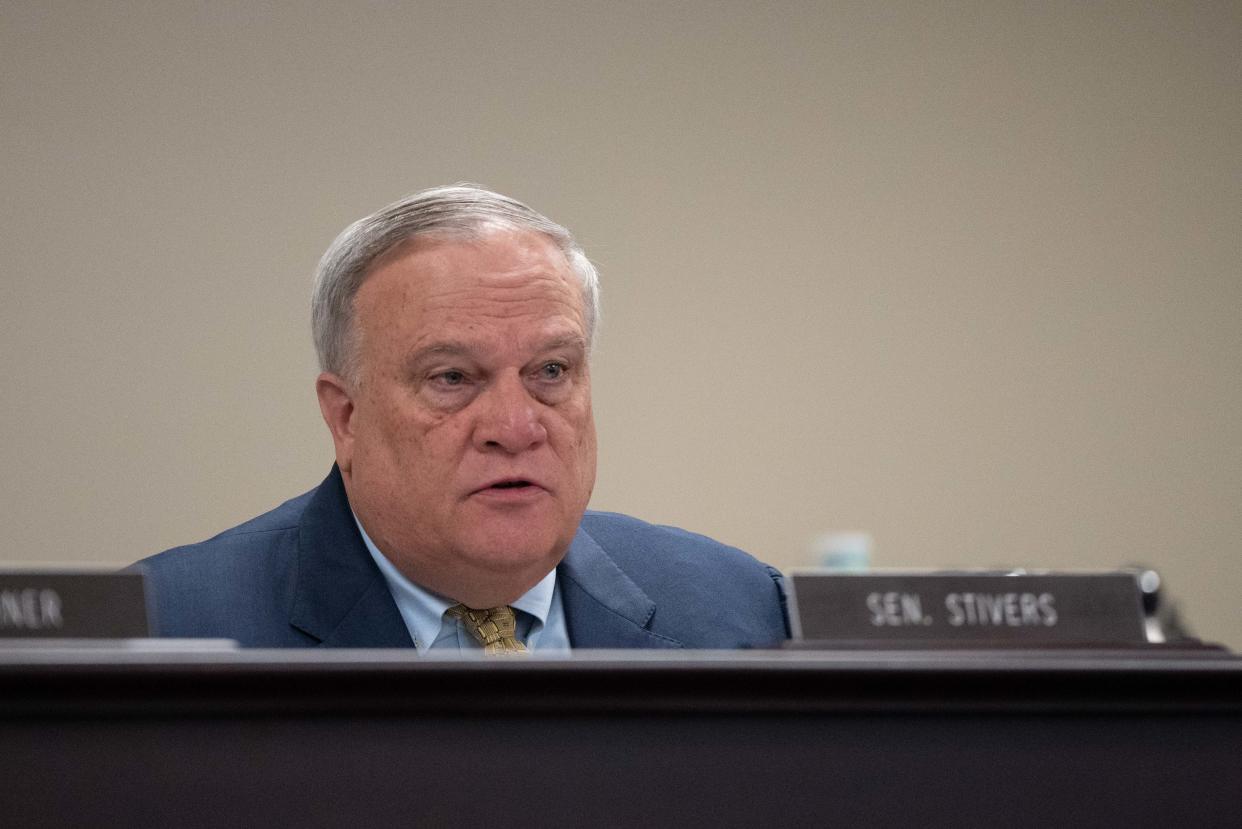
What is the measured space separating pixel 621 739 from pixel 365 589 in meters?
0.76

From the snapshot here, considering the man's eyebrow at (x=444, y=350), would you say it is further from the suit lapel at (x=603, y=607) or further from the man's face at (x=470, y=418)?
the suit lapel at (x=603, y=607)

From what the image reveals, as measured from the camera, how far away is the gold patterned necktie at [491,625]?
143 cm

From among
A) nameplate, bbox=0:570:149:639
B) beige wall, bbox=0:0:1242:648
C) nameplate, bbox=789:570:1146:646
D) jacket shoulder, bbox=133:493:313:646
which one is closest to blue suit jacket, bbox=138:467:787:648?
jacket shoulder, bbox=133:493:313:646

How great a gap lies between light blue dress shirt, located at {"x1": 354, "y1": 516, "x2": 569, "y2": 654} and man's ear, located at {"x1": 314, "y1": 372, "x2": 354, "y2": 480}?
73 mm

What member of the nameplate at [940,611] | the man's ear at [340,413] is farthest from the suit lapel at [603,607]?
the nameplate at [940,611]

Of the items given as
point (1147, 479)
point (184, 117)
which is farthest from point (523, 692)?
point (1147, 479)

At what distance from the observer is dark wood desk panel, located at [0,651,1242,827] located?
2.21ft

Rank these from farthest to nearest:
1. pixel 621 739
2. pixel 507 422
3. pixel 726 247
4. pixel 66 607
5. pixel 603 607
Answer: pixel 726 247, pixel 603 607, pixel 507 422, pixel 66 607, pixel 621 739

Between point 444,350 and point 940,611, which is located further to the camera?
point 444,350

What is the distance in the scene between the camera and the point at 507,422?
1.37 metres

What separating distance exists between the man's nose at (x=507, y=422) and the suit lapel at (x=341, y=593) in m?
0.20

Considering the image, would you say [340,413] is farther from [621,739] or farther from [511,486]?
[621,739]

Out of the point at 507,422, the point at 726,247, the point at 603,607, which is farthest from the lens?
the point at 726,247

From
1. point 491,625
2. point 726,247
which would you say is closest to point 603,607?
point 491,625
